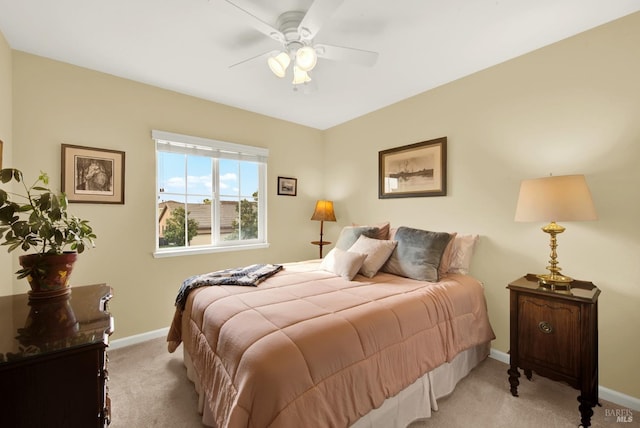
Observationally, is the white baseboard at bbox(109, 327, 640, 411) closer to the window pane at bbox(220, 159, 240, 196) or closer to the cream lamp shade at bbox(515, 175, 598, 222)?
the cream lamp shade at bbox(515, 175, 598, 222)

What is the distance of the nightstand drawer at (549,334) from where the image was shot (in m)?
1.70

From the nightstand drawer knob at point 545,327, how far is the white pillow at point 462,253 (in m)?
0.68

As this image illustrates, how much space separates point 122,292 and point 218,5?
2.59m

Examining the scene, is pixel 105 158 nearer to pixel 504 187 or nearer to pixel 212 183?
pixel 212 183

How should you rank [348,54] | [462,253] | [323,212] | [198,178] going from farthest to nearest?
[323,212] → [198,178] → [462,253] → [348,54]

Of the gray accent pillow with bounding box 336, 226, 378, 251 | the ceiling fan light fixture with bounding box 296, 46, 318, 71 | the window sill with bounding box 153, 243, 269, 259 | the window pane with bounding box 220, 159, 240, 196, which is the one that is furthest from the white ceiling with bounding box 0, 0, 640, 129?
the window sill with bounding box 153, 243, 269, 259

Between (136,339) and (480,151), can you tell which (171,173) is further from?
(480,151)

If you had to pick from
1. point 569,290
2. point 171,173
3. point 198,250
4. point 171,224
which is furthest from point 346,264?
point 171,173

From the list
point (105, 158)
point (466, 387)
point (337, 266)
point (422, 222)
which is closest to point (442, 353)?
point (466, 387)

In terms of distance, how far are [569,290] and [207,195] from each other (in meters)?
3.39

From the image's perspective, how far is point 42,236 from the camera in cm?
116

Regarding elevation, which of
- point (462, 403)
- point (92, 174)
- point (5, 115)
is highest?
point (5, 115)

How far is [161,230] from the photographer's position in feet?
9.67

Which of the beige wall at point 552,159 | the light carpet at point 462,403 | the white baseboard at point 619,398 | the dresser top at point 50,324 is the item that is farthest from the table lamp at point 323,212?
the white baseboard at point 619,398
